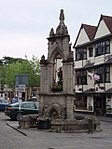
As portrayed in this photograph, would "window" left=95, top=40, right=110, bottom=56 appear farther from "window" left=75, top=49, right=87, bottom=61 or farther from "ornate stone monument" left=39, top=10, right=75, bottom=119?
"ornate stone monument" left=39, top=10, right=75, bottom=119

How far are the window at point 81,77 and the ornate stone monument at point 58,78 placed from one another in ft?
83.4

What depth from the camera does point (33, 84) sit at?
6950cm

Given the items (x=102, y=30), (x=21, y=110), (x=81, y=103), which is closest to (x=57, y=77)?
(x=21, y=110)

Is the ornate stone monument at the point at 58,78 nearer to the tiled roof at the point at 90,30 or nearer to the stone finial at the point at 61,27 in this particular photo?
the stone finial at the point at 61,27

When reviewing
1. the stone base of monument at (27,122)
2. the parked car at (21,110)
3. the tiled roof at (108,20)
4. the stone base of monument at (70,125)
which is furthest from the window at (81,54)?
the stone base of monument at (70,125)

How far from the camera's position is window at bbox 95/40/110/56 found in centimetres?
4369

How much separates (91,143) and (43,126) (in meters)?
5.88

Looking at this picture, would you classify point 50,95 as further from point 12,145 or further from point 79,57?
point 79,57

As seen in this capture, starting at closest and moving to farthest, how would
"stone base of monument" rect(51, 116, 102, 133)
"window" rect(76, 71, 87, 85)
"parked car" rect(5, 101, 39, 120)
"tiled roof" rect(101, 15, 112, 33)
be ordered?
1. "stone base of monument" rect(51, 116, 102, 133)
2. "parked car" rect(5, 101, 39, 120)
3. "tiled roof" rect(101, 15, 112, 33)
4. "window" rect(76, 71, 87, 85)

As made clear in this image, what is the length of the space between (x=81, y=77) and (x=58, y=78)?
26.8 metres

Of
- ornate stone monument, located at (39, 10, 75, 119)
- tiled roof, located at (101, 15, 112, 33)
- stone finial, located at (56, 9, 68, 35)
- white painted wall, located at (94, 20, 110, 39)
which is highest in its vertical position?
tiled roof, located at (101, 15, 112, 33)

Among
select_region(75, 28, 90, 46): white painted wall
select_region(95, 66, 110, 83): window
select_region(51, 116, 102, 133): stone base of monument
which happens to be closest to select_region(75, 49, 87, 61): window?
select_region(75, 28, 90, 46): white painted wall

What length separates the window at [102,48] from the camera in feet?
143

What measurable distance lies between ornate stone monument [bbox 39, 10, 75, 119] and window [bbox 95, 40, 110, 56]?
2020cm
